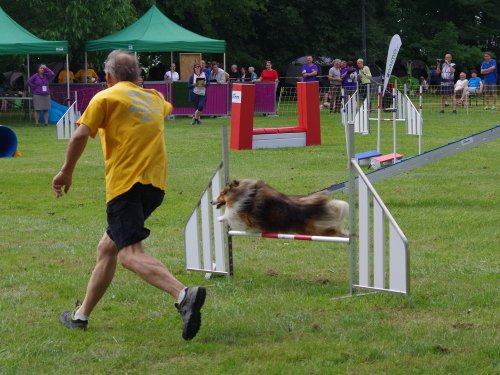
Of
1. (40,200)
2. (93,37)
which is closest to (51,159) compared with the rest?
(40,200)

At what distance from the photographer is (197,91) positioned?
27.8 m

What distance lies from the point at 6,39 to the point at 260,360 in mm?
23513

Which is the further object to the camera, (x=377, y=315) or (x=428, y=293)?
(x=428, y=293)

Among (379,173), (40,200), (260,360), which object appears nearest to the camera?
(260,360)

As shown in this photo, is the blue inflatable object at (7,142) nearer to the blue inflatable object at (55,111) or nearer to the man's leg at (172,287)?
the blue inflatable object at (55,111)

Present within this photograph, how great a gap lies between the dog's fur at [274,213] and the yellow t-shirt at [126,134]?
4.71ft

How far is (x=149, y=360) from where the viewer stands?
18.2ft

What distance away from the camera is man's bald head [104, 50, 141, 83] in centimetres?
599

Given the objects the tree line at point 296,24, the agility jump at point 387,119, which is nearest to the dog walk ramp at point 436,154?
the agility jump at point 387,119

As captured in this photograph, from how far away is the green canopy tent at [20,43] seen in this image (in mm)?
27188

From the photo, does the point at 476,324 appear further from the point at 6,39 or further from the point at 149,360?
the point at 6,39

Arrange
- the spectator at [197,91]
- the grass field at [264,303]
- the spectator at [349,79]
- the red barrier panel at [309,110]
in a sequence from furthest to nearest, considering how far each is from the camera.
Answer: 1. the spectator at [349,79]
2. the spectator at [197,91]
3. the red barrier panel at [309,110]
4. the grass field at [264,303]

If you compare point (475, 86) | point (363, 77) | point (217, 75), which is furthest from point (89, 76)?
point (475, 86)

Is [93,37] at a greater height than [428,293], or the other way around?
[93,37]
